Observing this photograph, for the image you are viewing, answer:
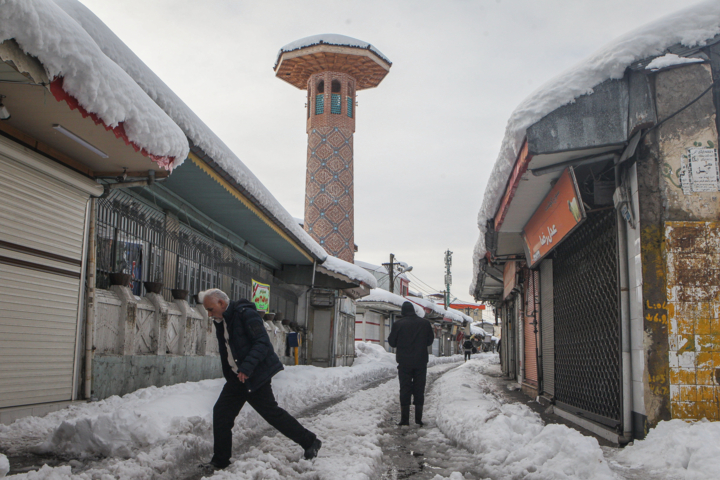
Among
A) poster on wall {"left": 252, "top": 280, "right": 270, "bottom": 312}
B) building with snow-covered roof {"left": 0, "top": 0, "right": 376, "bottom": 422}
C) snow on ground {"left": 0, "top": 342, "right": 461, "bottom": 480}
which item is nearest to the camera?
snow on ground {"left": 0, "top": 342, "right": 461, "bottom": 480}

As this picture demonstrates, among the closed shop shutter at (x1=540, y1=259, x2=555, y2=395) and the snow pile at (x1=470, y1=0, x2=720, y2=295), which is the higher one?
the snow pile at (x1=470, y1=0, x2=720, y2=295)

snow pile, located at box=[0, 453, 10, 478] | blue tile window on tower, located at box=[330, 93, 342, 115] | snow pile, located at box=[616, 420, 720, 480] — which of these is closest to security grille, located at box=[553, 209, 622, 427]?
snow pile, located at box=[616, 420, 720, 480]

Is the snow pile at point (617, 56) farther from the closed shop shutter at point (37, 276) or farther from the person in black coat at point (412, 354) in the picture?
the closed shop shutter at point (37, 276)

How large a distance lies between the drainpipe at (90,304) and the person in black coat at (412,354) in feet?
12.5

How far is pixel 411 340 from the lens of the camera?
27.1 feet

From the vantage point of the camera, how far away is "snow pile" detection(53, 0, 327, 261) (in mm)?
6113

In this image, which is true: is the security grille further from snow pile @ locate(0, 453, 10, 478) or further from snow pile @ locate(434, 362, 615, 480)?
snow pile @ locate(0, 453, 10, 478)

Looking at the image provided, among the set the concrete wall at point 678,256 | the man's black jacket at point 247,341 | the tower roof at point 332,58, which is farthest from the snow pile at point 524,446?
the tower roof at point 332,58

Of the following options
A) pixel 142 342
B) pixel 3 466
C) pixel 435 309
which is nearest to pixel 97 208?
pixel 142 342

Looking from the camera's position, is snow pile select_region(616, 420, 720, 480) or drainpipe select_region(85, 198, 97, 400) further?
drainpipe select_region(85, 198, 97, 400)

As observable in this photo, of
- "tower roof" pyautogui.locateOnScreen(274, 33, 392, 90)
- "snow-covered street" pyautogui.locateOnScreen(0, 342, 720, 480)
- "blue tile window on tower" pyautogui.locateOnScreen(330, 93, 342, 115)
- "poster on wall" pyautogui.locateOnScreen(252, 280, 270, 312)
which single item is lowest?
"snow-covered street" pyautogui.locateOnScreen(0, 342, 720, 480)

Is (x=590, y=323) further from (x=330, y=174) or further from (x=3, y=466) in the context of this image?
(x=330, y=174)

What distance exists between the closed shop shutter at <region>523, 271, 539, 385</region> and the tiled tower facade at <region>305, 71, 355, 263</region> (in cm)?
1662

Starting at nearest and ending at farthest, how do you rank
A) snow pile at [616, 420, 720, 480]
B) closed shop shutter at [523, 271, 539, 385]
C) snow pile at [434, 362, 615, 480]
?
snow pile at [616, 420, 720, 480]
snow pile at [434, 362, 615, 480]
closed shop shutter at [523, 271, 539, 385]
